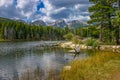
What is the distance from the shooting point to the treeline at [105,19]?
64.7 metres

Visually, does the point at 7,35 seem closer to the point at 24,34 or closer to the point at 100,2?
the point at 24,34

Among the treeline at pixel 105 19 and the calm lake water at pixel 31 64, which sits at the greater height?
the treeline at pixel 105 19

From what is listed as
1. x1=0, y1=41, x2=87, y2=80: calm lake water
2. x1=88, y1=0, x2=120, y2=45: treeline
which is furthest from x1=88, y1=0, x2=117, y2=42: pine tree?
x1=0, y1=41, x2=87, y2=80: calm lake water

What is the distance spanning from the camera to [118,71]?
23.9 meters

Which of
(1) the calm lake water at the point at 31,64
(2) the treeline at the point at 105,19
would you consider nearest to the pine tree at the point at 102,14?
(2) the treeline at the point at 105,19

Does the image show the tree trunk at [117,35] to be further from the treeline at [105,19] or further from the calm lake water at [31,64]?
the calm lake water at [31,64]

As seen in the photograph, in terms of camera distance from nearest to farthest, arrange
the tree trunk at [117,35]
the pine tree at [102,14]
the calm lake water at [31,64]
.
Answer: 1. the calm lake water at [31,64]
2. the tree trunk at [117,35]
3. the pine tree at [102,14]

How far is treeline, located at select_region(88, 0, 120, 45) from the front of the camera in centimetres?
6468

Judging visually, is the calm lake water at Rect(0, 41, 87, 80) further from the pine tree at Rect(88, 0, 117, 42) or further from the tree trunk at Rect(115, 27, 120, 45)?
the pine tree at Rect(88, 0, 117, 42)

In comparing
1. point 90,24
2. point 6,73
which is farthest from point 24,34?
point 6,73

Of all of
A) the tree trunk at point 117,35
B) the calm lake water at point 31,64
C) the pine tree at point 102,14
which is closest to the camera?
the calm lake water at point 31,64

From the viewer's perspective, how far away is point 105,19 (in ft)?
220

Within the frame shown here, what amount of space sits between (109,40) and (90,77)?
4996 centimetres

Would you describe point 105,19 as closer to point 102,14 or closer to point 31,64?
point 102,14
